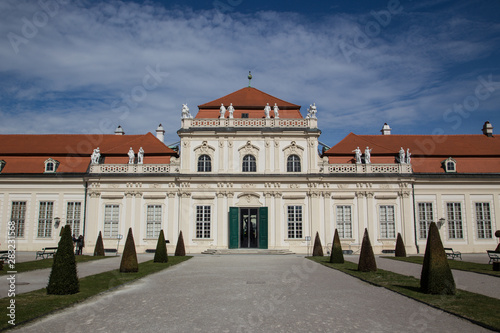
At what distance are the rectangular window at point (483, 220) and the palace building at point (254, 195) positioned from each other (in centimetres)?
8

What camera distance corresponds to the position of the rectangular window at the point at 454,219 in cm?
3200

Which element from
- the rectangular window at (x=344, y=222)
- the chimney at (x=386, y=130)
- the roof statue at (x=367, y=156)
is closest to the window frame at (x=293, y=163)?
the rectangular window at (x=344, y=222)

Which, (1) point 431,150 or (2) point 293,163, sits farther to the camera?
(1) point 431,150

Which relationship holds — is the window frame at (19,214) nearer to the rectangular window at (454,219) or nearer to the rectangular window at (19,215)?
the rectangular window at (19,215)

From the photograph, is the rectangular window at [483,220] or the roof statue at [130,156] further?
the roof statue at [130,156]

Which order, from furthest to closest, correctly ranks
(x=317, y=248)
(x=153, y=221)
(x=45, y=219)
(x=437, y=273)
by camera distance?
(x=45, y=219)
(x=153, y=221)
(x=317, y=248)
(x=437, y=273)

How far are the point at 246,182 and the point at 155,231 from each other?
774 cm

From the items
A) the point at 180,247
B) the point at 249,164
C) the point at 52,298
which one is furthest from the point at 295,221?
the point at 52,298

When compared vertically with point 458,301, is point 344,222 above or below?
above

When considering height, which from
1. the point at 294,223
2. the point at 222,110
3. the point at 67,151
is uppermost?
the point at 222,110

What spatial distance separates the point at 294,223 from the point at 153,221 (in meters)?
10.6

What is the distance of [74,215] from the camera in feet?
108

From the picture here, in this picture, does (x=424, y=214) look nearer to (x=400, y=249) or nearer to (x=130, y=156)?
(x=400, y=249)

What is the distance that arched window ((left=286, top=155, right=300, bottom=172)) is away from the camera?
108 ft
